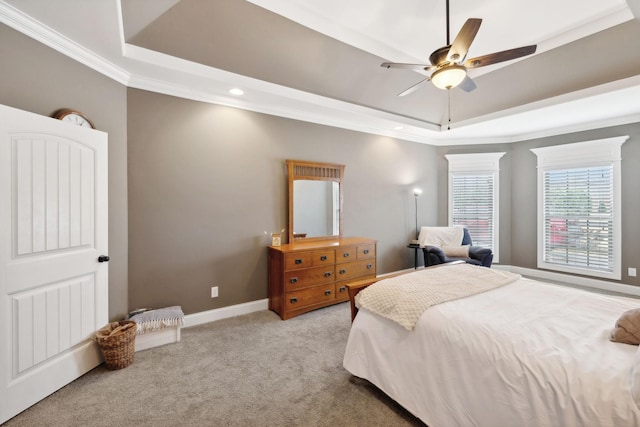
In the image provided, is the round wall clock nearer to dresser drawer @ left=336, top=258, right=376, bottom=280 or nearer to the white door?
the white door

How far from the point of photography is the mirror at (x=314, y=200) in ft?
12.6

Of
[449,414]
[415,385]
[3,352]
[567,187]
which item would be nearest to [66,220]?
[3,352]

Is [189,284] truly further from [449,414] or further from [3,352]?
[449,414]

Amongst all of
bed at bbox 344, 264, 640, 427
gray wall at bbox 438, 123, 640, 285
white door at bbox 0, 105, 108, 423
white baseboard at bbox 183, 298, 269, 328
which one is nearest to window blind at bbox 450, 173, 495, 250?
gray wall at bbox 438, 123, 640, 285

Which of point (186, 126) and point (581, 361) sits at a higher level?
point (186, 126)

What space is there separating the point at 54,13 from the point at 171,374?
277cm

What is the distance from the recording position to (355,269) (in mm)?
3922

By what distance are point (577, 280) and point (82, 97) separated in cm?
702

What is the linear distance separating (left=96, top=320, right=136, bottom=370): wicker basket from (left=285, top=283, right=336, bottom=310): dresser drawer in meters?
1.52

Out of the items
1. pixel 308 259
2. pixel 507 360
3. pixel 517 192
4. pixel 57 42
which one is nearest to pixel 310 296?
pixel 308 259

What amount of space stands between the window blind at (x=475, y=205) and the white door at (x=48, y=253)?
5.62 m

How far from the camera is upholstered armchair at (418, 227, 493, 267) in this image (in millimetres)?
4367

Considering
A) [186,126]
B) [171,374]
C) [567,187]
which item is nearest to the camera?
[171,374]

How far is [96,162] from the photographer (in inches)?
93.7
